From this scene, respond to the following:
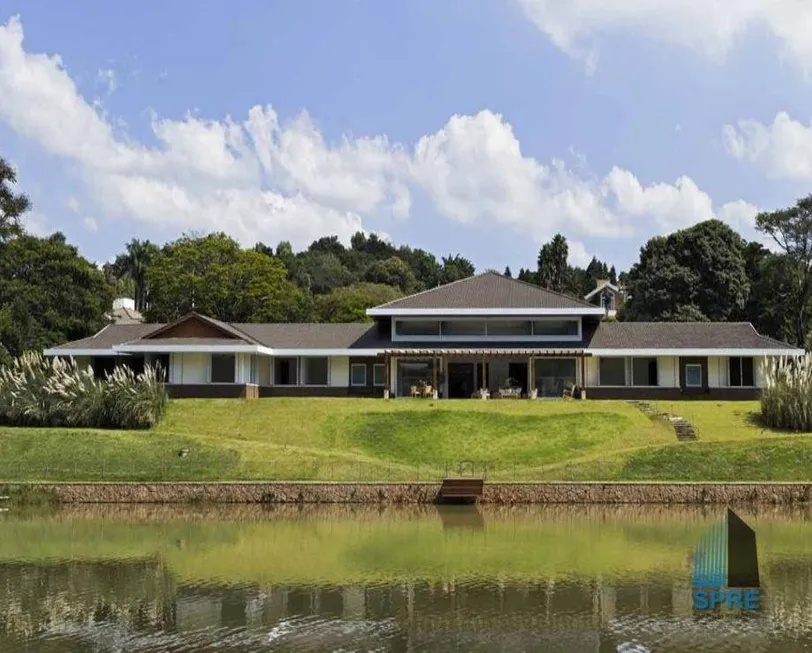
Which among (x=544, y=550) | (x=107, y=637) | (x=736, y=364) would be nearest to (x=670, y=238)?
(x=736, y=364)

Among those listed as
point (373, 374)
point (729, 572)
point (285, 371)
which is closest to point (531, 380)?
point (373, 374)

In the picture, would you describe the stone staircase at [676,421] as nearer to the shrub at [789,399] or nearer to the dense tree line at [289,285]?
the shrub at [789,399]

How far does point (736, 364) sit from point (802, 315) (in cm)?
2150

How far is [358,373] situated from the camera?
154ft

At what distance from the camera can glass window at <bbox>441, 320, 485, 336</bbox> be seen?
46281 millimetres

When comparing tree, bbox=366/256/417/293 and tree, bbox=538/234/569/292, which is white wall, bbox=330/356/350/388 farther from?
tree, bbox=366/256/417/293

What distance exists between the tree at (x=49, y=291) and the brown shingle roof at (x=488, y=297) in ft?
55.4

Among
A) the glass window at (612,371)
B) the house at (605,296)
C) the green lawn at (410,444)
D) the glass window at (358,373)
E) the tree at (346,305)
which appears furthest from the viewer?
the house at (605,296)

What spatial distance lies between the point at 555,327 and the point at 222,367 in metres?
15.5

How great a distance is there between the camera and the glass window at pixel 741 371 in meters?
44.8

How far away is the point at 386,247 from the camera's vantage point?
488 feet

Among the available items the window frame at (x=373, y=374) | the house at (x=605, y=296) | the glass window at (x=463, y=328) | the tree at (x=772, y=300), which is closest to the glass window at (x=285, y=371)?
the window frame at (x=373, y=374)

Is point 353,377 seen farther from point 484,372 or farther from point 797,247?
point 797,247

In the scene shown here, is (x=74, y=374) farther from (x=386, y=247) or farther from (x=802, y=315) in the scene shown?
(x=386, y=247)
